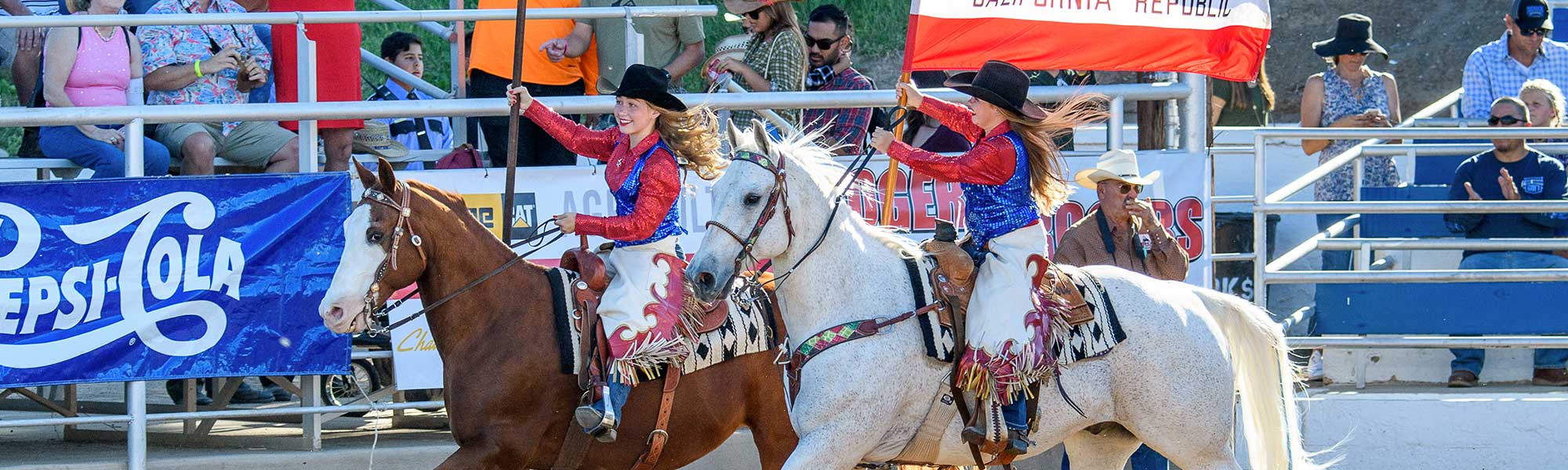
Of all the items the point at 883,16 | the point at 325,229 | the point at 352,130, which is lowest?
the point at 325,229

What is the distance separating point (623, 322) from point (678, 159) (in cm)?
75

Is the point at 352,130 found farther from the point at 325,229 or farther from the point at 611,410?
the point at 611,410

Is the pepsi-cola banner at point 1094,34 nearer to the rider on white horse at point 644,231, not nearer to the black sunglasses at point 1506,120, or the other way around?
the rider on white horse at point 644,231

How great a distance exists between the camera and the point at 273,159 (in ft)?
25.9

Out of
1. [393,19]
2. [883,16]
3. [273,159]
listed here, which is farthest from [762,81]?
A: [883,16]

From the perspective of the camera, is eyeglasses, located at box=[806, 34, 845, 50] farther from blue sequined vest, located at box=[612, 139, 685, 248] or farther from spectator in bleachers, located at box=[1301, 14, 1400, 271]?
spectator in bleachers, located at box=[1301, 14, 1400, 271]

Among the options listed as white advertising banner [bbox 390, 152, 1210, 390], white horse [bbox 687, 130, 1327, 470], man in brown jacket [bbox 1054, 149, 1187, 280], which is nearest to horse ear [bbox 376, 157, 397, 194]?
white advertising banner [bbox 390, 152, 1210, 390]

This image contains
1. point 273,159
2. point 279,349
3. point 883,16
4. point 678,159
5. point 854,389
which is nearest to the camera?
point 854,389

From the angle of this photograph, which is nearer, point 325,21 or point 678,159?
point 678,159

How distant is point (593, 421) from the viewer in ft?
19.4

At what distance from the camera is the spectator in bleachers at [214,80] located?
310 inches

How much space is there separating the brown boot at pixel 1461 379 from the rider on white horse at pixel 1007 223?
13.5 ft

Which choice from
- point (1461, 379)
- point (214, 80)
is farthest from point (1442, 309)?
point (214, 80)

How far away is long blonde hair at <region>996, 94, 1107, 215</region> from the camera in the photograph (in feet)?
18.8
